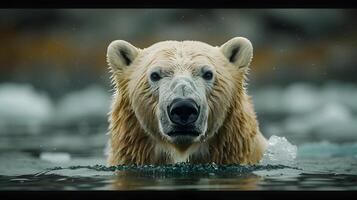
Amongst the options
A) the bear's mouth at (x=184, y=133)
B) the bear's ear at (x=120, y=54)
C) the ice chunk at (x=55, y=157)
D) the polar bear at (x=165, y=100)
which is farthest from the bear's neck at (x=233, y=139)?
the ice chunk at (x=55, y=157)

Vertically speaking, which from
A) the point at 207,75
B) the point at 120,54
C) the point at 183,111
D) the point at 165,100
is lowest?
the point at 183,111

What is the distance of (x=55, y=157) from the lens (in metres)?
9.54

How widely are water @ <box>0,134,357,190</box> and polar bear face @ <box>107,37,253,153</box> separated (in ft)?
1.23

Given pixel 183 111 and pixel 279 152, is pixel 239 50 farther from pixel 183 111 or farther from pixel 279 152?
pixel 279 152

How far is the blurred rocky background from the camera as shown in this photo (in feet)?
28.8

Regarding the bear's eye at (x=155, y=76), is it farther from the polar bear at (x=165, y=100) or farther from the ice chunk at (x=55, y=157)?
the ice chunk at (x=55, y=157)

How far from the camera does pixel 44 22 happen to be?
8.81 m

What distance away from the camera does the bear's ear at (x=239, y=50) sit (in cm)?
775

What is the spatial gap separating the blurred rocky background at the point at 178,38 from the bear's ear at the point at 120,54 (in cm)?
93

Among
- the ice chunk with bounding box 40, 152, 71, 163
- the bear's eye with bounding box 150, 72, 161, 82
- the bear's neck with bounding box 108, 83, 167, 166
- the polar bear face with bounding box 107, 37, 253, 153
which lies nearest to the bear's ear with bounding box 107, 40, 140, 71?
the polar bear face with bounding box 107, 37, 253, 153

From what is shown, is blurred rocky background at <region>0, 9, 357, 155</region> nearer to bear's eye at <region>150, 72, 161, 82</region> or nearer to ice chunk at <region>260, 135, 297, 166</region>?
ice chunk at <region>260, 135, 297, 166</region>

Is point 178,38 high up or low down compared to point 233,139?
up

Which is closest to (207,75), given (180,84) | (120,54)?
(180,84)

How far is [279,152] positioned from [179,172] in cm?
107
